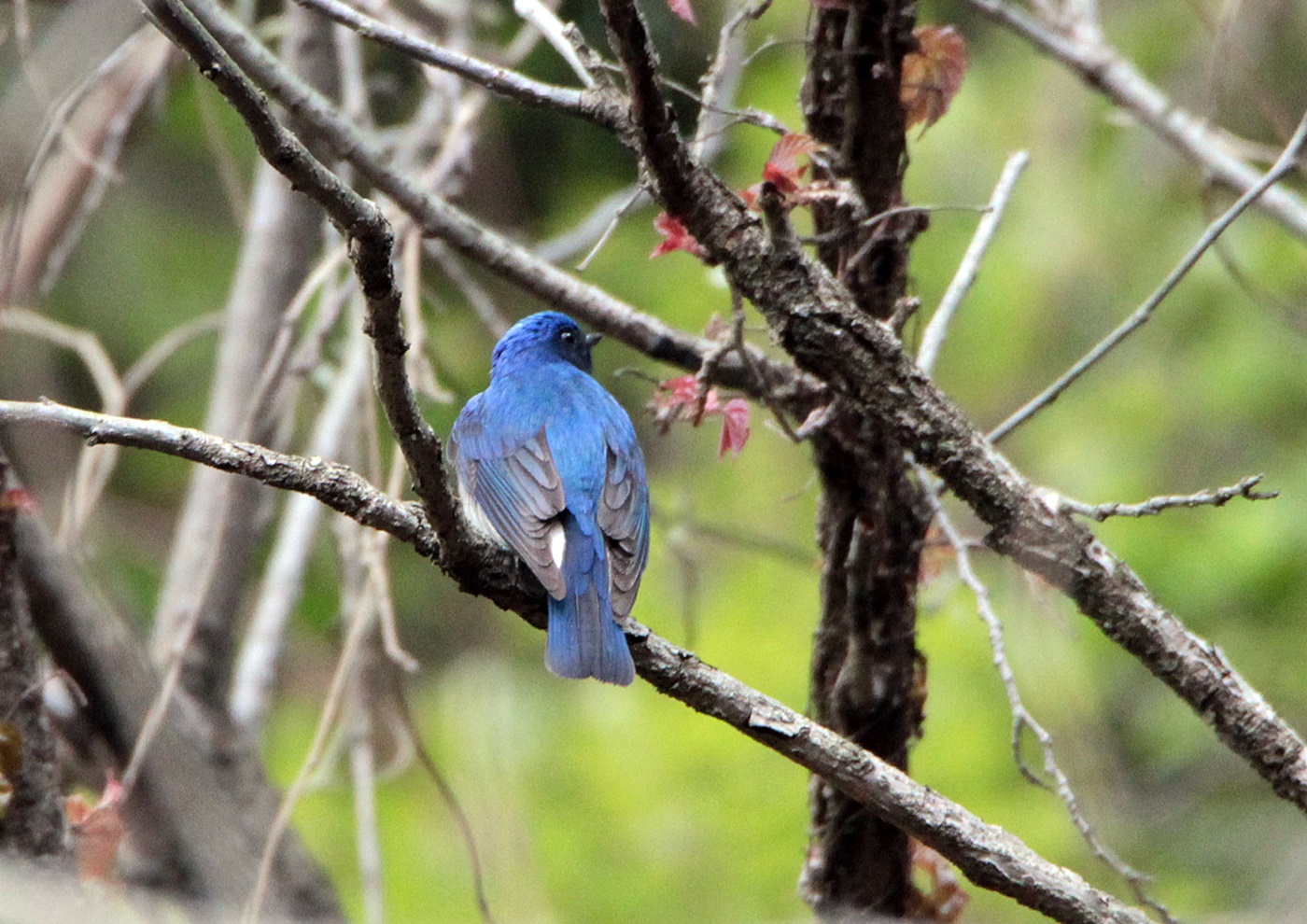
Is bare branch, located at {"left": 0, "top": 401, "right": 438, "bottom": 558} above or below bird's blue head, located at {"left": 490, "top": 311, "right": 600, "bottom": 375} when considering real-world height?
below

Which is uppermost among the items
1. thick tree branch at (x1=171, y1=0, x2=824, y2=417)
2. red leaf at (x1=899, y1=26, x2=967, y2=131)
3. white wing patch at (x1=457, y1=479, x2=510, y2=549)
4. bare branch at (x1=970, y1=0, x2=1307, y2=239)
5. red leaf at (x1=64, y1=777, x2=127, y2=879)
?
bare branch at (x1=970, y1=0, x2=1307, y2=239)

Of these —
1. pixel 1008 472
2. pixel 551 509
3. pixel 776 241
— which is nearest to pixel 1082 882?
pixel 1008 472

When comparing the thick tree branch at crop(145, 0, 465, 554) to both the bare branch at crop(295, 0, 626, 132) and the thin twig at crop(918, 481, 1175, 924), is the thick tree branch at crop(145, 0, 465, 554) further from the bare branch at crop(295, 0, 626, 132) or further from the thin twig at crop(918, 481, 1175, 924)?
the thin twig at crop(918, 481, 1175, 924)

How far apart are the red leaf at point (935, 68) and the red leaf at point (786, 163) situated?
1.27 feet

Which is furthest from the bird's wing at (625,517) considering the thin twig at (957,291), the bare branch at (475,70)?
the bare branch at (475,70)

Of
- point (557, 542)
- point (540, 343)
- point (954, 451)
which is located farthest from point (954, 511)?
point (954, 451)

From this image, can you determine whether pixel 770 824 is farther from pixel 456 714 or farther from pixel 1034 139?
A: pixel 1034 139

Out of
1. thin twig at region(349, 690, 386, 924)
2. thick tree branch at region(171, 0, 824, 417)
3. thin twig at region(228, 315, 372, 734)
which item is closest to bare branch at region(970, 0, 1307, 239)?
thick tree branch at region(171, 0, 824, 417)

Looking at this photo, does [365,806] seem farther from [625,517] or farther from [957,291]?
[957,291]

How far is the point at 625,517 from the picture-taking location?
3.44 metres

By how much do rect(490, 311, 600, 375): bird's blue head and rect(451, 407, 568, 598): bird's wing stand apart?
0.60m

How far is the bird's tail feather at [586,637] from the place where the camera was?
280cm

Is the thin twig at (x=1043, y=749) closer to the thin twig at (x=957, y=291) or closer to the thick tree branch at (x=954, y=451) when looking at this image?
the thick tree branch at (x=954, y=451)

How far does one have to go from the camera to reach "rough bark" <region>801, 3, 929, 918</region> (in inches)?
106
